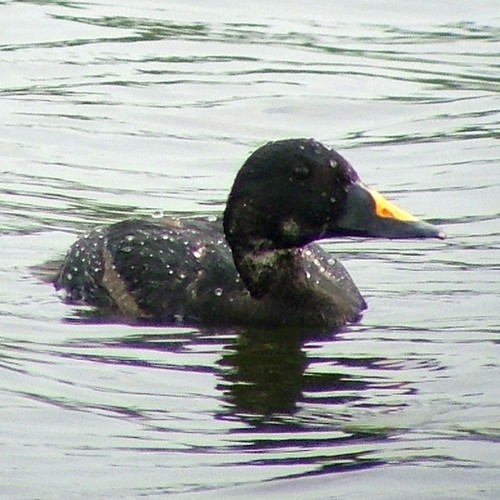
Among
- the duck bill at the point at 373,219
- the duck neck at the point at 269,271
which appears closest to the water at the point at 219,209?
the duck neck at the point at 269,271

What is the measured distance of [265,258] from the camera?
11.1 meters

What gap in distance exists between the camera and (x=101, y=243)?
11.5 metres

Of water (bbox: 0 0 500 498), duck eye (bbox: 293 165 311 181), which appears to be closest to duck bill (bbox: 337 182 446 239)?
duck eye (bbox: 293 165 311 181)

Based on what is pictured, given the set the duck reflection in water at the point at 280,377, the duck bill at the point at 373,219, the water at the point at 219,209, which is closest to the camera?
the water at the point at 219,209

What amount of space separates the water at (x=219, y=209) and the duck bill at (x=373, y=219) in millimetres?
470

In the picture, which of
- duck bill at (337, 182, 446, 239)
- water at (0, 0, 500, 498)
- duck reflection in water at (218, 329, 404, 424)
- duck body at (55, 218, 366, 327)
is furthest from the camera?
duck body at (55, 218, 366, 327)

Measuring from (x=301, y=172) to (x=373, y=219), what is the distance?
439 millimetres

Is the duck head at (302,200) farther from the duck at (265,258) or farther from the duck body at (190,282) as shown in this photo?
the duck body at (190,282)

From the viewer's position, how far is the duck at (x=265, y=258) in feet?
35.7

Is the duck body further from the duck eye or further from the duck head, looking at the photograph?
the duck eye

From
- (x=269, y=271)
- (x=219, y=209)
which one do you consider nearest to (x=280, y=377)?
(x=269, y=271)

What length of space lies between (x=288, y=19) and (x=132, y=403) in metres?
9.19

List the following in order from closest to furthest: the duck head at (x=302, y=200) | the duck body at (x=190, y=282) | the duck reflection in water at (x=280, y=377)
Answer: the duck reflection in water at (x=280, y=377) < the duck head at (x=302, y=200) < the duck body at (x=190, y=282)

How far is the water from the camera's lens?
855cm
